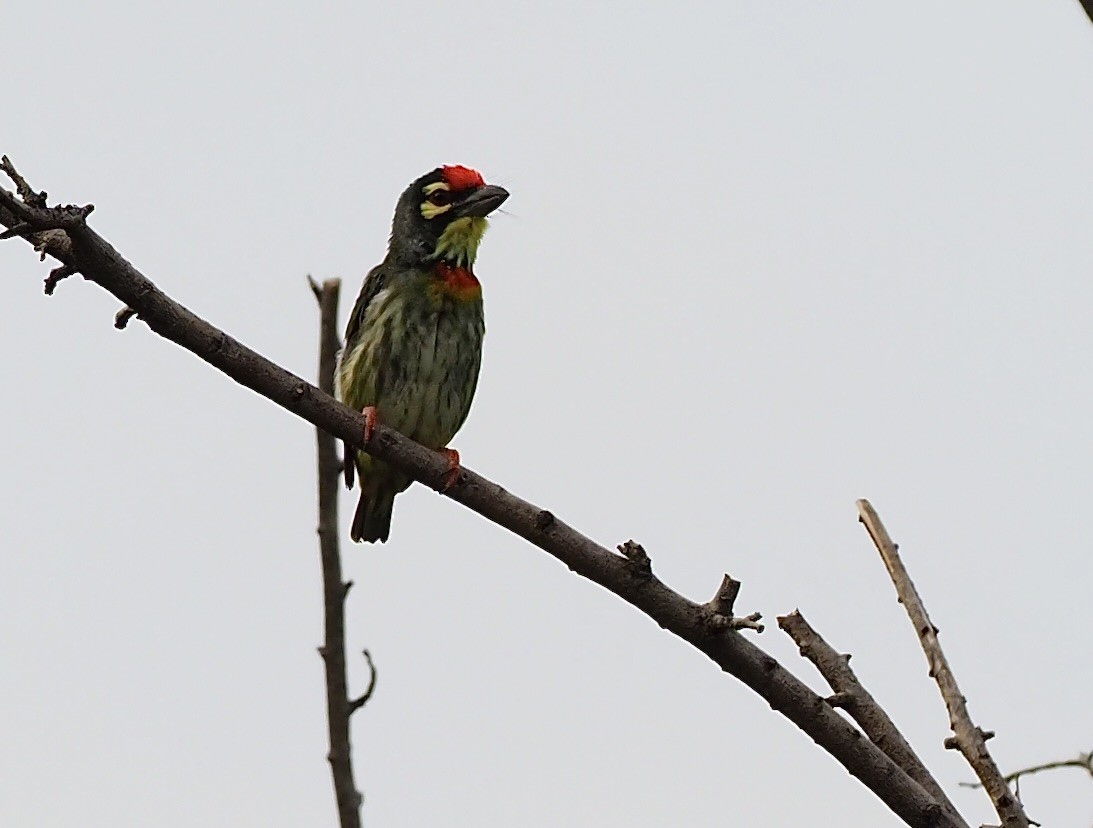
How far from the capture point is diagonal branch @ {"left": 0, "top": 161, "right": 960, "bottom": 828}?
128 inches

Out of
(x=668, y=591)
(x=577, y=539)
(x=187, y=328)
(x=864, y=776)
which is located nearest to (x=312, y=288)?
(x=187, y=328)

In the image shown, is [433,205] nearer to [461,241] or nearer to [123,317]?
[461,241]

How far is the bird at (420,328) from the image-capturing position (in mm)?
6551

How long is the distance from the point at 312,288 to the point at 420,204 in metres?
2.30

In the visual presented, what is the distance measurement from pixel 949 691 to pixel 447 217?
4.06 metres

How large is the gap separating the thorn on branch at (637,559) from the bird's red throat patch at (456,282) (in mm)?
3428

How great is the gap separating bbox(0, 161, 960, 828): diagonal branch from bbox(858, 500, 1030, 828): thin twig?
15 centimetres

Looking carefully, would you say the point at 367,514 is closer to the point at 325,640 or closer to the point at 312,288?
the point at 312,288

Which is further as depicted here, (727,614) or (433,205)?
(433,205)

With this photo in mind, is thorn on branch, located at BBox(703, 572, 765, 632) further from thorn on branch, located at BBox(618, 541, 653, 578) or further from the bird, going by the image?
the bird

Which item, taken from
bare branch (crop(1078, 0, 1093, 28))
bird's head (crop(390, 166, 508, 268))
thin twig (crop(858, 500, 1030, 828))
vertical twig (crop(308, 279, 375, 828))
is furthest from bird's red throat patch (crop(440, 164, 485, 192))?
bare branch (crop(1078, 0, 1093, 28))

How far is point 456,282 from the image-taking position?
679 centimetres

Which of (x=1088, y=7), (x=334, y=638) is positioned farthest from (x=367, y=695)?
(x=1088, y=7)

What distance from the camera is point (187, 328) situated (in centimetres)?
356
